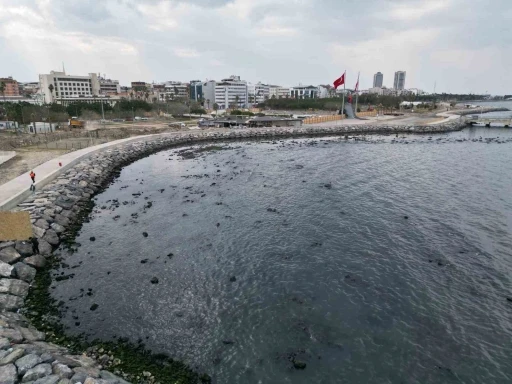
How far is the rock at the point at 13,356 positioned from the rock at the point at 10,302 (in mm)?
4799

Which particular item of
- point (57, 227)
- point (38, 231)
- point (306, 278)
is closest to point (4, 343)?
point (38, 231)

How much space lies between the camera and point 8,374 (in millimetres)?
10641

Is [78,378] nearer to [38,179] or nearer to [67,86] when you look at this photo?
[38,179]

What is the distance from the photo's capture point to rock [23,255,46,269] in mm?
19391

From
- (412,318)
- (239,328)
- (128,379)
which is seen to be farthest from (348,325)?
(128,379)

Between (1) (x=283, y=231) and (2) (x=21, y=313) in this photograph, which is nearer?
(2) (x=21, y=313)

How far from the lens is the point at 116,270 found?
19781mm

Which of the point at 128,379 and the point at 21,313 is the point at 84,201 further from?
the point at 128,379

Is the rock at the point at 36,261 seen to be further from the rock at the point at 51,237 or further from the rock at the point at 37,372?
the rock at the point at 37,372

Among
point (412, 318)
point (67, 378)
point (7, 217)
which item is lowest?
point (412, 318)

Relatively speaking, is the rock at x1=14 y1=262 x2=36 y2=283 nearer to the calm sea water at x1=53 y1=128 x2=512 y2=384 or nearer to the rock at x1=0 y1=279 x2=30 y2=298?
the rock at x1=0 y1=279 x2=30 y2=298

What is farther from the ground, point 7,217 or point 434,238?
point 7,217

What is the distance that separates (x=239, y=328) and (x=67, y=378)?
6.71m

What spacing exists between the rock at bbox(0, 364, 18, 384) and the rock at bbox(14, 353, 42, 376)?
6.4 inches
